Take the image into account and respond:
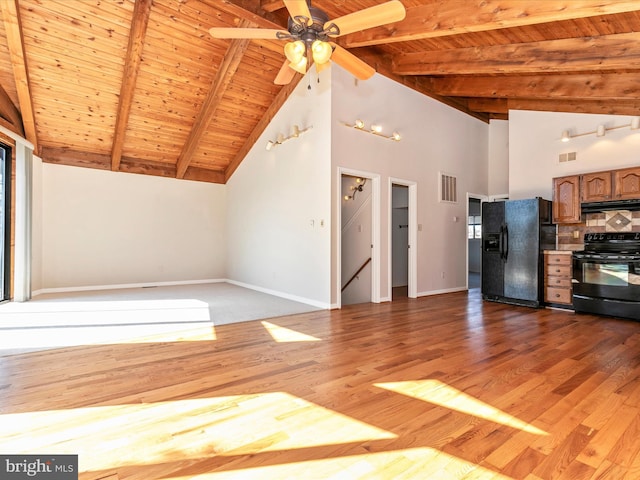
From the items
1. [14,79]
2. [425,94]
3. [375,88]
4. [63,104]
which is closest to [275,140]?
[375,88]

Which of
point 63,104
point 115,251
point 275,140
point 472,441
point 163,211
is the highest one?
point 63,104

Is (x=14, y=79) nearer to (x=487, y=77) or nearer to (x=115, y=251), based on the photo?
(x=115, y=251)

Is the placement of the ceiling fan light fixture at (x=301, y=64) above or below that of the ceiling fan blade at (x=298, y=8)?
below

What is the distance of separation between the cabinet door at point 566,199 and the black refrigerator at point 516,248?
130 millimetres

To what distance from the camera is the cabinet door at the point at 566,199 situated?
5207 millimetres

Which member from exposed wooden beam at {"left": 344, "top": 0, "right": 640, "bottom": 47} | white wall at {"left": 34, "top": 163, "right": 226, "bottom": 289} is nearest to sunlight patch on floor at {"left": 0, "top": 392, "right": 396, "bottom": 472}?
exposed wooden beam at {"left": 344, "top": 0, "right": 640, "bottom": 47}

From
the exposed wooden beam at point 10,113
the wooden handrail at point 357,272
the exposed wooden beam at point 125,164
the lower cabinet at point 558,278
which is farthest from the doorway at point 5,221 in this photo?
the lower cabinet at point 558,278

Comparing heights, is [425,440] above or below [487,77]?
below

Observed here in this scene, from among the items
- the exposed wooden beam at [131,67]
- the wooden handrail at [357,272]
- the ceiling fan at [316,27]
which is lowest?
the wooden handrail at [357,272]

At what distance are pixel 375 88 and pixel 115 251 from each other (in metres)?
6.19

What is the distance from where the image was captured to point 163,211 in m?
7.96

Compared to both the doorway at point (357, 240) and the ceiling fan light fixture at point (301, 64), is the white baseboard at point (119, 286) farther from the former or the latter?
the ceiling fan light fixture at point (301, 64)

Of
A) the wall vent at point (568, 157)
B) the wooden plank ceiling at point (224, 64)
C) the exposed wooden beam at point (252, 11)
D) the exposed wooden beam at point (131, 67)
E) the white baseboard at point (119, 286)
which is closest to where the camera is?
the wooden plank ceiling at point (224, 64)

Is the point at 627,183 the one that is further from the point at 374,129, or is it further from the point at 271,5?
the point at 271,5
